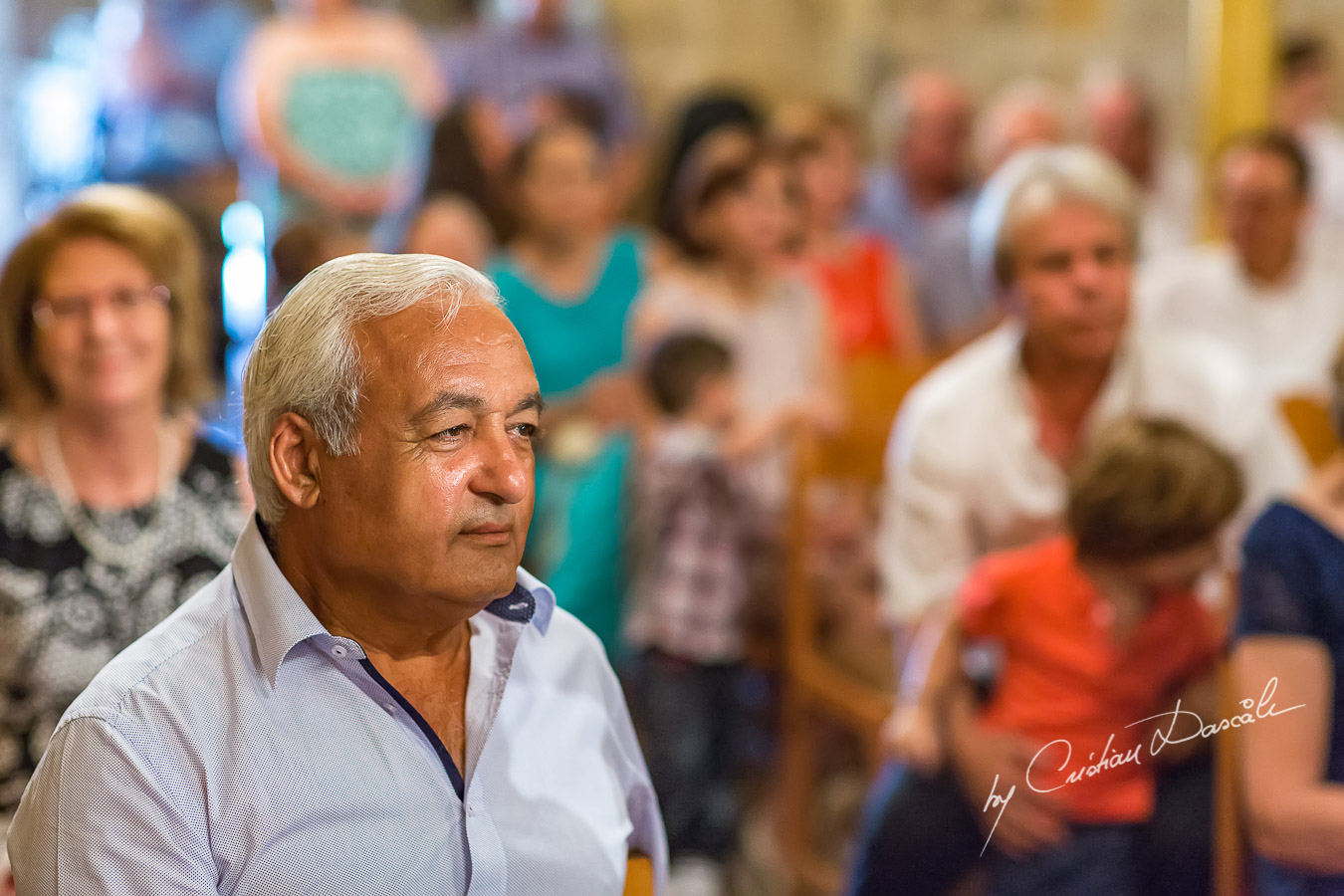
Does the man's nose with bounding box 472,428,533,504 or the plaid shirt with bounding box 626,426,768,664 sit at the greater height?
the man's nose with bounding box 472,428,533,504

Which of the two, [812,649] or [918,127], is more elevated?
[918,127]

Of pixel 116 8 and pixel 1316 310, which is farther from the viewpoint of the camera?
pixel 116 8

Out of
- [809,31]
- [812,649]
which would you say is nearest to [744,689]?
[812,649]

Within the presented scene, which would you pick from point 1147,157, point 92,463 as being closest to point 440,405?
point 92,463

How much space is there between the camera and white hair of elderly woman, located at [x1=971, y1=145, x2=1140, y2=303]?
7.80 ft

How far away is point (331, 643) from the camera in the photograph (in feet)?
3.93

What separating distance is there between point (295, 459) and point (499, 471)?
187 millimetres

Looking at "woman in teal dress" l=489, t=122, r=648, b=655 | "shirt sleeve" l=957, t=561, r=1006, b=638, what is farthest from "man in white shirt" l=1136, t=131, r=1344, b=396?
"shirt sleeve" l=957, t=561, r=1006, b=638

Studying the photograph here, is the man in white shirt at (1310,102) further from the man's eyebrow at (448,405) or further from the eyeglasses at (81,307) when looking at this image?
the man's eyebrow at (448,405)

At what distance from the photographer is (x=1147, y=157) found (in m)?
4.51

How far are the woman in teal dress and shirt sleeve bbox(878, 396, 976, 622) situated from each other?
2.37ft

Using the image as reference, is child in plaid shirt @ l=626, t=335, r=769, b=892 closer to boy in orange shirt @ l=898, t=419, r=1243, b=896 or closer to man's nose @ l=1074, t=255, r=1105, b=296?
man's nose @ l=1074, t=255, r=1105, b=296

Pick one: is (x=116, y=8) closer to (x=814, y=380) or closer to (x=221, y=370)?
(x=221, y=370)

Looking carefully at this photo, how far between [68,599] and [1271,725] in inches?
60.3
